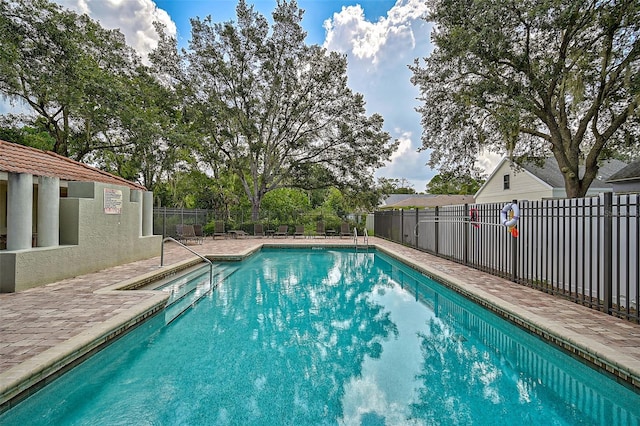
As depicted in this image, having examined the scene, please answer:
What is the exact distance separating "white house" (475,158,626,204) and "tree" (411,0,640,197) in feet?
12.6

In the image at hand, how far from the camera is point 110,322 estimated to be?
13.0ft

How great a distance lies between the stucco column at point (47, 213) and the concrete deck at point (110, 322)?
2.88 feet

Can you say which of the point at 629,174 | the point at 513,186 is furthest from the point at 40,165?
the point at 513,186

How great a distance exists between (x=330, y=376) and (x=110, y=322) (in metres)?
2.61

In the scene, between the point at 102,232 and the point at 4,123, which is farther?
the point at 4,123

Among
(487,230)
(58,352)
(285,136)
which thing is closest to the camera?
(58,352)

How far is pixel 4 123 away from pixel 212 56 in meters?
9.79

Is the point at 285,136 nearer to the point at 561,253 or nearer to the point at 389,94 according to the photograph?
the point at 389,94

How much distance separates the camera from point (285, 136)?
20.7 m

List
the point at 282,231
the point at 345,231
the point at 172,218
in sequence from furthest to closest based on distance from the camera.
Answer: the point at 282,231 < the point at 345,231 < the point at 172,218

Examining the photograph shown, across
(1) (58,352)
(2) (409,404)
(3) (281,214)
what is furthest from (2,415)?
(3) (281,214)

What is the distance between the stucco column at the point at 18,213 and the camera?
5.80 m

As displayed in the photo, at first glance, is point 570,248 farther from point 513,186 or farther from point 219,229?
point 219,229

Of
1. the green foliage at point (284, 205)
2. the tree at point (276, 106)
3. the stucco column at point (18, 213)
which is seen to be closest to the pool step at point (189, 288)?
the stucco column at point (18, 213)
